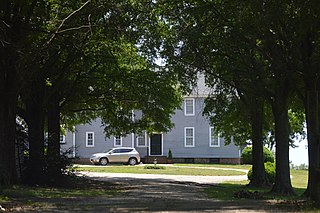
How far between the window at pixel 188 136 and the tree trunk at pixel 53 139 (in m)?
31.4

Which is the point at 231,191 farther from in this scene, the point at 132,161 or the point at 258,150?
the point at 132,161

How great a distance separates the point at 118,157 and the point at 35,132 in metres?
28.5

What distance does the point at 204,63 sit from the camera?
22438 millimetres

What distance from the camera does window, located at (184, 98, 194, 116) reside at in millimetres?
56938

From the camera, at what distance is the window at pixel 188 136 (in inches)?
2223

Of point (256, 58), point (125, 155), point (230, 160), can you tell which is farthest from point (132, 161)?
point (256, 58)

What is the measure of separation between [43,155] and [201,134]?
3447 centimetres

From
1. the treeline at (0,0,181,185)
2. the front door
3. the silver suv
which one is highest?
the treeline at (0,0,181,185)

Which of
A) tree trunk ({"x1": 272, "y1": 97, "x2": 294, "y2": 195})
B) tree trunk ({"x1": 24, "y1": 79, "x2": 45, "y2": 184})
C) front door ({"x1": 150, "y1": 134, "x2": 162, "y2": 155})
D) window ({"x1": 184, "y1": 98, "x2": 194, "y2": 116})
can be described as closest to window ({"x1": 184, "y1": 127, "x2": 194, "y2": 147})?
window ({"x1": 184, "y1": 98, "x2": 194, "y2": 116})

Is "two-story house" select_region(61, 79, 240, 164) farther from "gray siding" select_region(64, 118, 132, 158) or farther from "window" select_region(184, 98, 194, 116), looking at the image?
"window" select_region(184, 98, 194, 116)

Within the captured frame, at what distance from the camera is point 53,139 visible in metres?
24.8

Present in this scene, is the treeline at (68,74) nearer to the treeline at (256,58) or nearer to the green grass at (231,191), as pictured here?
the treeline at (256,58)

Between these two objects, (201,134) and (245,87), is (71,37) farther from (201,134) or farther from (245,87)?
(201,134)

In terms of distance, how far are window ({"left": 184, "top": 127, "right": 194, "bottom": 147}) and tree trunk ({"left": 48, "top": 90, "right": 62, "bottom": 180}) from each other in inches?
1238
